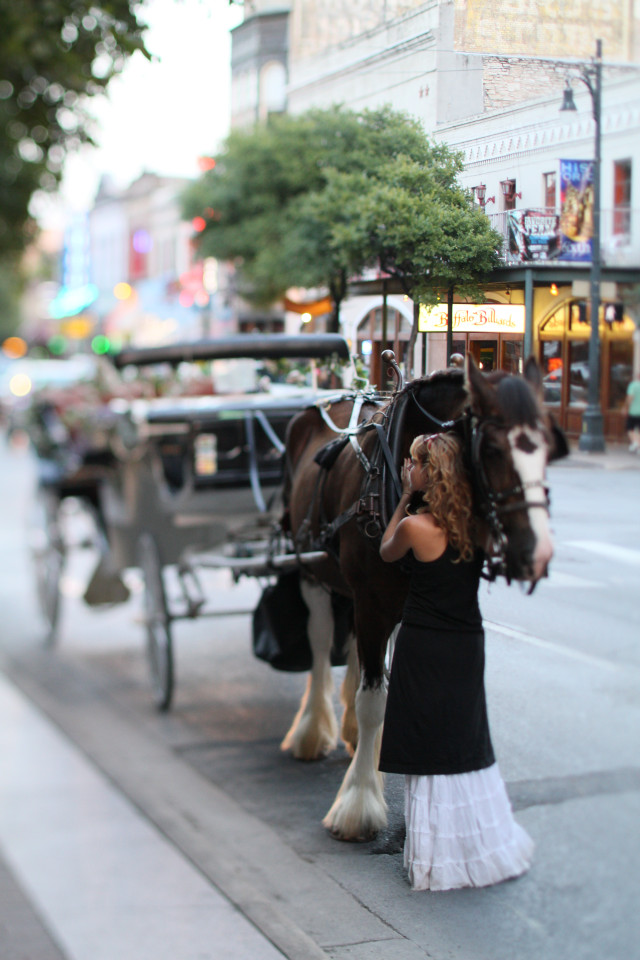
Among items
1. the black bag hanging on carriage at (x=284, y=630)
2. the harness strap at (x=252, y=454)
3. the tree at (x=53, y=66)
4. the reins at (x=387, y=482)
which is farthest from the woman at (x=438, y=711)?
the harness strap at (x=252, y=454)

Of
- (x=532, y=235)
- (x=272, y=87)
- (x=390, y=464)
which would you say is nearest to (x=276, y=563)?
(x=390, y=464)

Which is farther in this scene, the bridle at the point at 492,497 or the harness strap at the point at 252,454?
the harness strap at the point at 252,454

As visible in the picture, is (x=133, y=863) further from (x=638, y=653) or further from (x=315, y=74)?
(x=315, y=74)

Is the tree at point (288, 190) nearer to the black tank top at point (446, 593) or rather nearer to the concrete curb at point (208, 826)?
the black tank top at point (446, 593)

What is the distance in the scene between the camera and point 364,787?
2.58m

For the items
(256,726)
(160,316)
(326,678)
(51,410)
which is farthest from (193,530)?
(160,316)

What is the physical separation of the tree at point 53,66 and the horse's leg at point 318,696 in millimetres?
2525

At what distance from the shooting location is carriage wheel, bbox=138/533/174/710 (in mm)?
6988

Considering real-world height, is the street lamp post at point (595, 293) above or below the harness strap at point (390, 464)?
above

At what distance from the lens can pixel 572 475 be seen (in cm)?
277

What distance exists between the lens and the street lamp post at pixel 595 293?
2.50 metres

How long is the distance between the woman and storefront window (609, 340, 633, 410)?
0.62m

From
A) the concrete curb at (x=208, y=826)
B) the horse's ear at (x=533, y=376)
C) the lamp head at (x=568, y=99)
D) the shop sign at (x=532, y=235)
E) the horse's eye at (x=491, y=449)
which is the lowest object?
the concrete curb at (x=208, y=826)

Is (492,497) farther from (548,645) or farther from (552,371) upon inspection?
(548,645)
